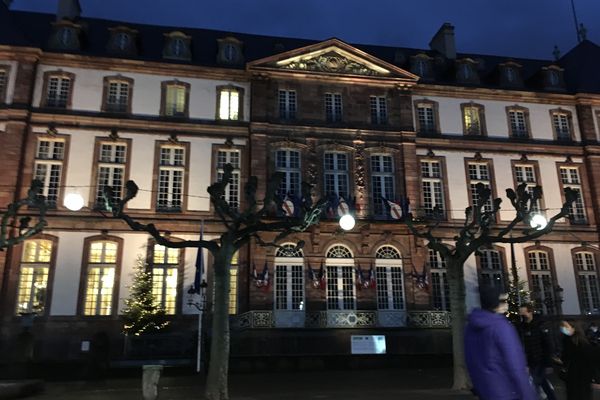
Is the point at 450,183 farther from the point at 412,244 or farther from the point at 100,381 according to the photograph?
the point at 100,381

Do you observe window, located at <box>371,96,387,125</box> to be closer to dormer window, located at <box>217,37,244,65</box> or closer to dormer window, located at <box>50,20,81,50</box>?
dormer window, located at <box>217,37,244,65</box>

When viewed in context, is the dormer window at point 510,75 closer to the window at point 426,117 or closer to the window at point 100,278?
the window at point 426,117

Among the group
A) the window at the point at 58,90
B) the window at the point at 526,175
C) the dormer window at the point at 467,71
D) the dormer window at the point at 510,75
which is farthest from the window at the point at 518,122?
the window at the point at 58,90

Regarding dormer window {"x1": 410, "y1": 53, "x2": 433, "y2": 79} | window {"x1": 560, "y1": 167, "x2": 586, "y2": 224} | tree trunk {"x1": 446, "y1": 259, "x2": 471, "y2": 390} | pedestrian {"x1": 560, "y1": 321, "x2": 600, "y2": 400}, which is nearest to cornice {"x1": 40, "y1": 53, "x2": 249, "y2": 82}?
dormer window {"x1": 410, "y1": 53, "x2": 433, "y2": 79}

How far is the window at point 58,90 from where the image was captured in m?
25.1

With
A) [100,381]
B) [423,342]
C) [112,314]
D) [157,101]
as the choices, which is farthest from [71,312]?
[423,342]

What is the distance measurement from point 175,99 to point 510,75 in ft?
60.0

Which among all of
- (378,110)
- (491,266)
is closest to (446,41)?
(378,110)

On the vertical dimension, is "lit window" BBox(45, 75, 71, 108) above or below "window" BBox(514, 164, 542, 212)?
above

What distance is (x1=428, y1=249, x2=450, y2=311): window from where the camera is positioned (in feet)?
85.8

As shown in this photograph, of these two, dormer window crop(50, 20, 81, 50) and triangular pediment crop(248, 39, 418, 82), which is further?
triangular pediment crop(248, 39, 418, 82)

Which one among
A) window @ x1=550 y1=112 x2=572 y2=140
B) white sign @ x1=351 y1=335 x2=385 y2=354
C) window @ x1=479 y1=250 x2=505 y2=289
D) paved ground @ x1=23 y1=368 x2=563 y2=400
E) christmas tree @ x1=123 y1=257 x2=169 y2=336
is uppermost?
window @ x1=550 y1=112 x2=572 y2=140

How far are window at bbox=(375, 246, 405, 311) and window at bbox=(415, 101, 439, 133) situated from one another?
6.89m

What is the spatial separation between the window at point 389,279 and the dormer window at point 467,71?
36.5 feet
